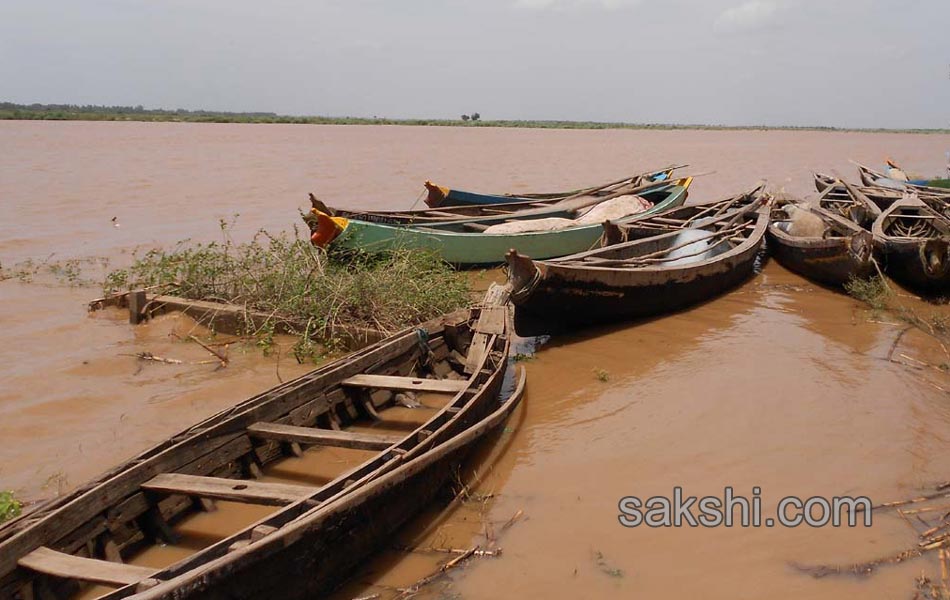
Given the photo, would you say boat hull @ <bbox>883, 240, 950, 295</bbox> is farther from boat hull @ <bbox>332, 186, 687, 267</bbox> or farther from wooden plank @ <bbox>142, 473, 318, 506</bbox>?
wooden plank @ <bbox>142, 473, 318, 506</bbox>

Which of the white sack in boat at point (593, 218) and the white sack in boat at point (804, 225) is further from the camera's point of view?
the white sack in boat at point (804, 225)

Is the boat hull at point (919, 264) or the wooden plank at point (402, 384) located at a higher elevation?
the boat hull at point (919, 264)

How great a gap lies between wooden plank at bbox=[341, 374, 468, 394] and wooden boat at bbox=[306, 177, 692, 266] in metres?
2.79

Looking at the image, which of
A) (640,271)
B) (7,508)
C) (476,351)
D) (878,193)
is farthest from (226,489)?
(878,193)

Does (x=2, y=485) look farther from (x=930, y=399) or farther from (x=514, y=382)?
(x=930, y=399)

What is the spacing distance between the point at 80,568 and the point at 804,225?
9.22 m

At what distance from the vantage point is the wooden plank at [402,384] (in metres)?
4.31

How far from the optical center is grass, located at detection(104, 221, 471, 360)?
19.2 feet

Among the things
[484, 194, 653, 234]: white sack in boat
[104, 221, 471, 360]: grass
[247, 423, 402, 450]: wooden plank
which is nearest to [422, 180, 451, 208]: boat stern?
[484, 194, 653, 234]: white sack in boat

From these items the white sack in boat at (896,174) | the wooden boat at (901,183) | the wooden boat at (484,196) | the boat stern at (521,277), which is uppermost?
the white sack in boat at (896,174)

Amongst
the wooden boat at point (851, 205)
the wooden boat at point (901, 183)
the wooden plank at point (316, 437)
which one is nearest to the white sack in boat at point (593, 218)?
the wooden boat at point (851, 205)

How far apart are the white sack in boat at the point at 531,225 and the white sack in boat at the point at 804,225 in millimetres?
2995

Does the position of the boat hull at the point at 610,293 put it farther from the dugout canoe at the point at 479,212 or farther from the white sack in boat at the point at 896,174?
the white sack in boat at the point at 896,174

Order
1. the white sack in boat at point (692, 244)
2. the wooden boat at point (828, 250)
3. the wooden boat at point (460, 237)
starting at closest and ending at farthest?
the wooden boat at point (460, 237) < the wooden boat at point (828, 250) < the white sack in boat at point (692, 244)
